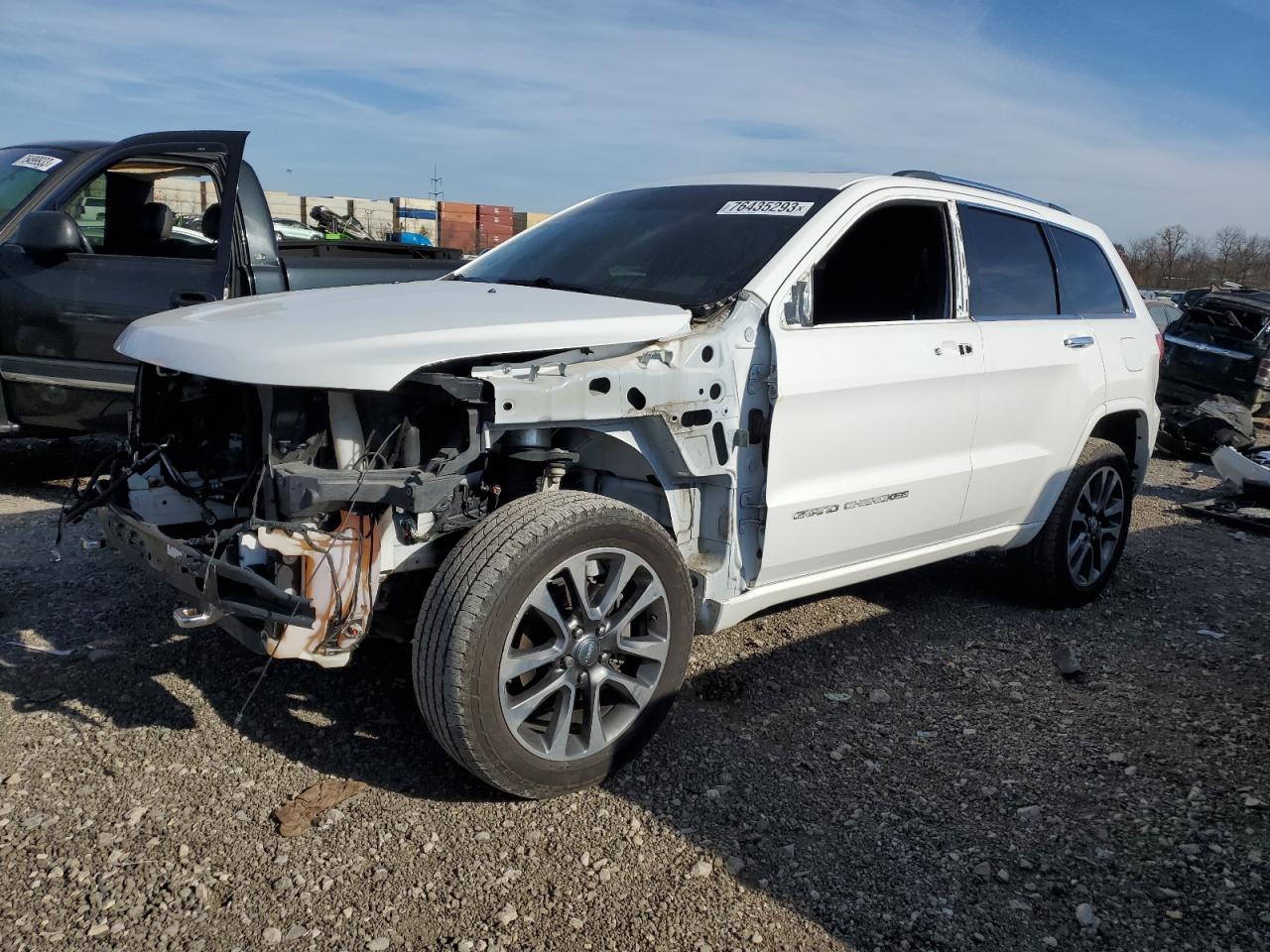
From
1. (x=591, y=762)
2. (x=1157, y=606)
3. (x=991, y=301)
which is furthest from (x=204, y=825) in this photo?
(x=1157, y=606)

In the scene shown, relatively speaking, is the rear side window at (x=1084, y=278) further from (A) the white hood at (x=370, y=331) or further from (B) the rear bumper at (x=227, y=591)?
(B) the rear bumper at (x=227, y=591)

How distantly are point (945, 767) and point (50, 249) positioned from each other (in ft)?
16.0

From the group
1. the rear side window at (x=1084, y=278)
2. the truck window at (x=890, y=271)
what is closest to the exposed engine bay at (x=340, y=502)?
the truck window at (x=890, y=271)

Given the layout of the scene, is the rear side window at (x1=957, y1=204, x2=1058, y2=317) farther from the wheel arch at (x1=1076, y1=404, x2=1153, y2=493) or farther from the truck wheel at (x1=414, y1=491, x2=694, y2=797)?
the truck wheel at (x1=414, y1=491, x2=694, y2=797)

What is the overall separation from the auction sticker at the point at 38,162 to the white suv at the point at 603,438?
317 centimetres

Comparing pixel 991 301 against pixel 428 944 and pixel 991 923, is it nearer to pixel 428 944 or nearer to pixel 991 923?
pixel 991 923

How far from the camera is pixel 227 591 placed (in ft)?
9.59

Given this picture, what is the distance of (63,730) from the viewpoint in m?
3.36

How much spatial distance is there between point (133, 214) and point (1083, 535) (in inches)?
216

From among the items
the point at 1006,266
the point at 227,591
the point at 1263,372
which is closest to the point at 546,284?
the point at 227,591

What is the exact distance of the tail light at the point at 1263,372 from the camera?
11695mm

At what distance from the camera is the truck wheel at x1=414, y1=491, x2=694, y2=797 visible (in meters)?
2.78

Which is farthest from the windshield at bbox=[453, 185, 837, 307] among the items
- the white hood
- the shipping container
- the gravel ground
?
the shipping container

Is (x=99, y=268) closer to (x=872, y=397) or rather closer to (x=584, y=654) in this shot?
(x=584, y=654)
